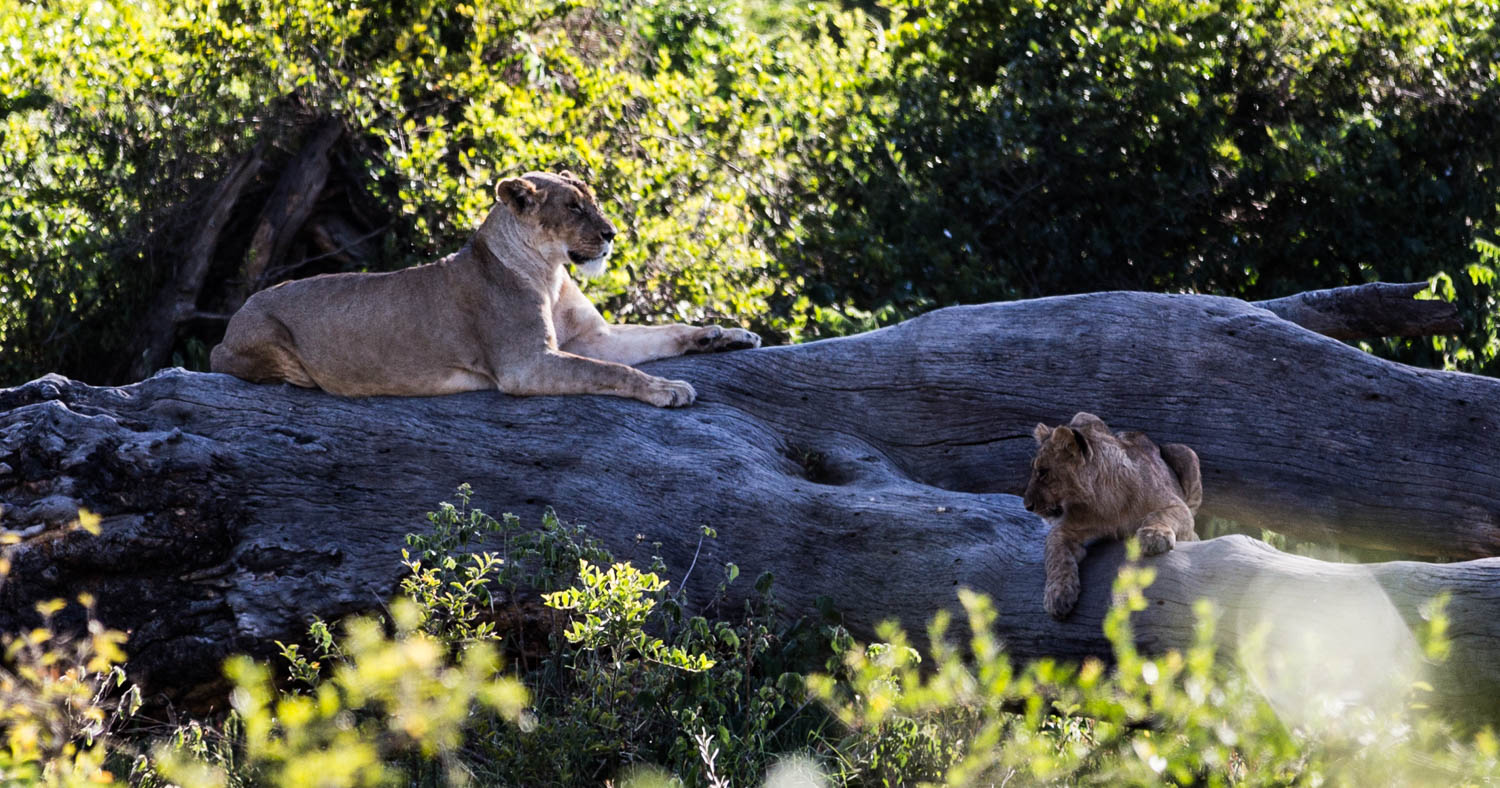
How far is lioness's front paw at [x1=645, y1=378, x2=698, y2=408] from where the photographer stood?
573 centimetres

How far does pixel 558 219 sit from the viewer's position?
20.8 feet

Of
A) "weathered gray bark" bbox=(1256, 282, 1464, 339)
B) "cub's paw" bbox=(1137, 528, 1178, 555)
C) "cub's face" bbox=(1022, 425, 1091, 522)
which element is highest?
"weathered gray bark" bbox=(1256, 282, 1464, 339)

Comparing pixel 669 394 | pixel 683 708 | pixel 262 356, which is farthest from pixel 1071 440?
pixel 262 356

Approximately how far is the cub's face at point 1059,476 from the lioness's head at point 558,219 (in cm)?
260

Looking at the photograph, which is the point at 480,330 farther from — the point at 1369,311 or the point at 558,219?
the point at 1369,311

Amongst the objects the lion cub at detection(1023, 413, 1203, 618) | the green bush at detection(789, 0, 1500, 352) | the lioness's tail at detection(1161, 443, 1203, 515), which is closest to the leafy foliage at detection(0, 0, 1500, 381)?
the green bush at detection(789, 0, 1500, 352)

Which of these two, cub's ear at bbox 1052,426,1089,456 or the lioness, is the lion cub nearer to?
cub's ear at bbox 1052,426,1089,456

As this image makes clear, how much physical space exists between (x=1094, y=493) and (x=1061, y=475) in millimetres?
123

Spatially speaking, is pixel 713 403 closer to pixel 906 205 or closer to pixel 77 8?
pixel 906 205

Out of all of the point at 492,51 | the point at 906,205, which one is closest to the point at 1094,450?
the point at 906,205

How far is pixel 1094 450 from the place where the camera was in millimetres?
4715

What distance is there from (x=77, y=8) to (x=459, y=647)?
7.55 meters

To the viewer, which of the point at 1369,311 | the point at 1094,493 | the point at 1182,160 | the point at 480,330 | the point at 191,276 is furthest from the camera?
the point at 1182,160

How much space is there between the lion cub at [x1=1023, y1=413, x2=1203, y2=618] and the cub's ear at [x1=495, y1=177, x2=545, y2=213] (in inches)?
107
